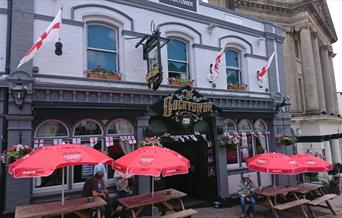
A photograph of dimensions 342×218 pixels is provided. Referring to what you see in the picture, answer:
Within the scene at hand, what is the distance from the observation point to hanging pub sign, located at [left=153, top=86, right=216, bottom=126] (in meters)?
9.58

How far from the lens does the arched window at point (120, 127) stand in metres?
9.08

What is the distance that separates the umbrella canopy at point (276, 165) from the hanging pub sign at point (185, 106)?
261cm

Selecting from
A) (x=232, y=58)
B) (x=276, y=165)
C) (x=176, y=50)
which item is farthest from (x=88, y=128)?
(x=232, y=58)

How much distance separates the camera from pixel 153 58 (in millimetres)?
9258

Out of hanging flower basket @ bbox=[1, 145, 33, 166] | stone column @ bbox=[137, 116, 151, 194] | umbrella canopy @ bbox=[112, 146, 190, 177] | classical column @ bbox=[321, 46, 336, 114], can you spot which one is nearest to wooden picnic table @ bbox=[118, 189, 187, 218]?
stone column @ bbox=[137, 116, 151, 194]

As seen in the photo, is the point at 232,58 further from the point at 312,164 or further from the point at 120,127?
the point at 120,127

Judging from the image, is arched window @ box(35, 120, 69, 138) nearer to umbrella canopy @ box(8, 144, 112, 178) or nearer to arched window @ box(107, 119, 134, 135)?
arched window @ box(107, 119, 134, 135)

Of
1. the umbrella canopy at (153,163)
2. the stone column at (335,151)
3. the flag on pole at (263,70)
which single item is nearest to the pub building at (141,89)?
the flag on pole at (263,70)

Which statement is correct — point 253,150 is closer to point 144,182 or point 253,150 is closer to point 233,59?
point 233,59

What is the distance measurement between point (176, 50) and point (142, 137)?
4019 millimetres

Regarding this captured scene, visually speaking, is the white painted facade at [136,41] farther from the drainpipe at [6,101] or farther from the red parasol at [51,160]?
the red parasol at [51,160]

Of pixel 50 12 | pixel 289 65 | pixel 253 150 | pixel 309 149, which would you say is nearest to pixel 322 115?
pixel 309 149

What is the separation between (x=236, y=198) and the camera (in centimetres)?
1122

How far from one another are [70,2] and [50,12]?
2.45 ft
